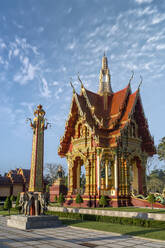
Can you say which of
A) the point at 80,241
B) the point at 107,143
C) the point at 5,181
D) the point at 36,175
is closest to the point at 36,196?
the point at 36,175

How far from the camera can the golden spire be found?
27.6 metres

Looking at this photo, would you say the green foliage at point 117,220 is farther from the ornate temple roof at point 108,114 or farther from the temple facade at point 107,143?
the ornate temple roof at point 108,114

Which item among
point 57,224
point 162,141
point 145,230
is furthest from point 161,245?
point 162,141

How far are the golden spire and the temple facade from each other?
123 millimetres

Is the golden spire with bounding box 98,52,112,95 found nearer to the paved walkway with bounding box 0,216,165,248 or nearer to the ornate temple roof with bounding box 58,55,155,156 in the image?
the ornate temple roof with bounding box 58,55,155,156

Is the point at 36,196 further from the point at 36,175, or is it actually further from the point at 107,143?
the point at 107,143

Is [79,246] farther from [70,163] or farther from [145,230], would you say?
[70,163]

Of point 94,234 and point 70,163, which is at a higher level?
point 70,163

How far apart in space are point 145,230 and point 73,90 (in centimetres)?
1641

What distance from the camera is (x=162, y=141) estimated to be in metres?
34.4

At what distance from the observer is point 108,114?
24656 mm

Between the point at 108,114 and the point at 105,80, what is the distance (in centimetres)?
625

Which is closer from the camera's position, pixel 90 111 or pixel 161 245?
pixel 161 245

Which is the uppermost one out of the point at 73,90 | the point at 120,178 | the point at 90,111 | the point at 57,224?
the point at 73,90
